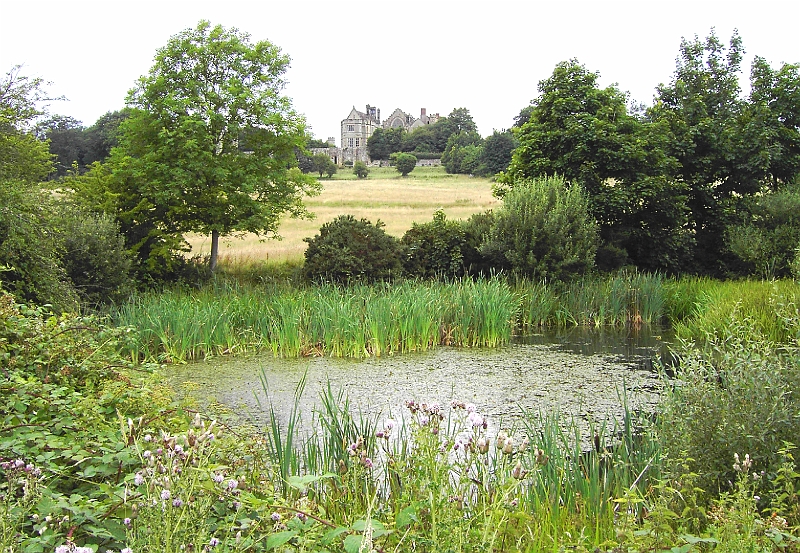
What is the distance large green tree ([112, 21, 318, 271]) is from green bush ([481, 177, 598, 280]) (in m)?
4.45

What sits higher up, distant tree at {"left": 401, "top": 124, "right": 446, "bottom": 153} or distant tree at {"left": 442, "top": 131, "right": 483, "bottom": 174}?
distant tree at {"left": 401, "top": 124, "right": 446, "bottom": 153}

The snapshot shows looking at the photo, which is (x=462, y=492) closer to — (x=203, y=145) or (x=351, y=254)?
(x=351, y=254)

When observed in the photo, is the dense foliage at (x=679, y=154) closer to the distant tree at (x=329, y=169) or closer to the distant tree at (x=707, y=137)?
the distant tree at (x=707, y=137)

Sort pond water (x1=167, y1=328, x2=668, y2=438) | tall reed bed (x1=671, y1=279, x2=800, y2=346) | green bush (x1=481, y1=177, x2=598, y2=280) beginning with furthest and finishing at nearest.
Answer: green bush (x1=481, y1=177, x2=598, y2=280) < tall reed bed (x1=671, y1=279, x2=800, y2=346) < pond water (x1=167, y1=328, x2=668, y2=438)

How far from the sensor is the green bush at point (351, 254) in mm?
13195

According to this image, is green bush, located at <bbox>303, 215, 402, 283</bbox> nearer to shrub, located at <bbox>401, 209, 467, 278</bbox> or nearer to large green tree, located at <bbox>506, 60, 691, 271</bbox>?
shrub, located at <bbox>401, 209, 467, 278</bbox>

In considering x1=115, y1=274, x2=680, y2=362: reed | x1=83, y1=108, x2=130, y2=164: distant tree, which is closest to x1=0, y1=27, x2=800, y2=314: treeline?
x1=115, y1=274, x2=680, y2=362: reed

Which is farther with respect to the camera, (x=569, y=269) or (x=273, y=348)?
(x=569, y=269)

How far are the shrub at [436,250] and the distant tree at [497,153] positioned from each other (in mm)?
24525

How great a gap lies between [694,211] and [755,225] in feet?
6.35

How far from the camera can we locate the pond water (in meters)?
6.52

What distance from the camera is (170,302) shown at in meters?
10.2

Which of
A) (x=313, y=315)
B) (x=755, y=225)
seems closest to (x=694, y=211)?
(x=755, y=225)

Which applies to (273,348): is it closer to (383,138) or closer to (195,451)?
(195,451)
